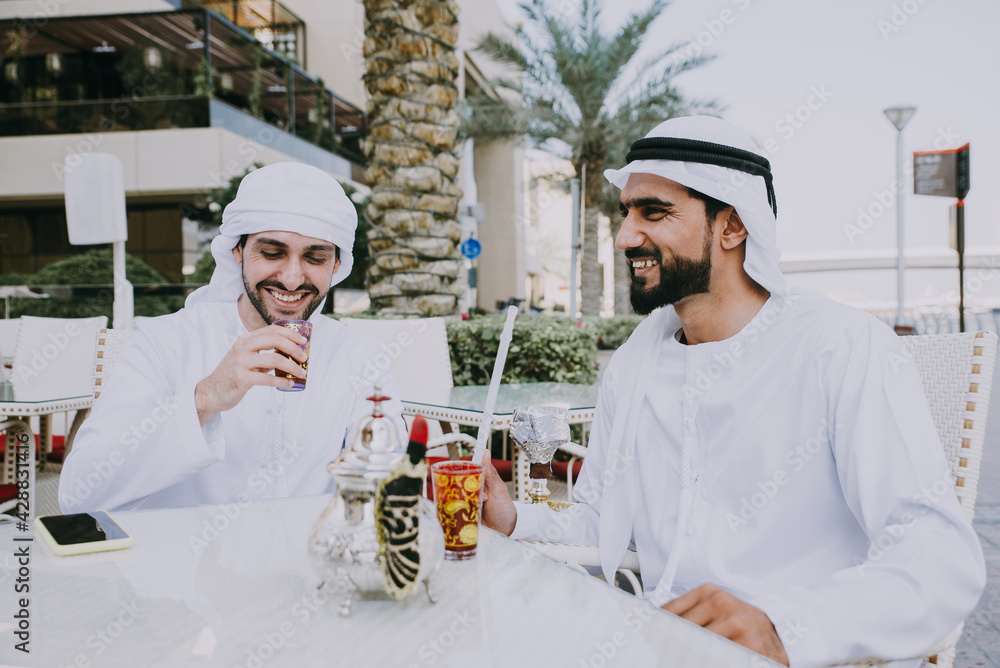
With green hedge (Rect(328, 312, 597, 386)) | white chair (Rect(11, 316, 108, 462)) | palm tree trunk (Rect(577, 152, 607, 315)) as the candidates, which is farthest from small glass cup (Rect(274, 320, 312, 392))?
palm tree trunk (Rect(577, 152, 607, 315))

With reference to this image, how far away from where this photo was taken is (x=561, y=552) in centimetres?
192

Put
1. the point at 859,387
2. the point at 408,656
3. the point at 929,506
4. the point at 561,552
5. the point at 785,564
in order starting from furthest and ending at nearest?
the point at 561,552 < the point at 785,564 < the point at 859,387 < the point at 929,506 < the point at 408,656

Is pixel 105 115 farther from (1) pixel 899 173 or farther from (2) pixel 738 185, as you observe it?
(2) pixel 738 185

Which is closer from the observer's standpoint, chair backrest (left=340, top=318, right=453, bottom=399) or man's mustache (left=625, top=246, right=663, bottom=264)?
man's mustache (left=625, top=246, right=663, bottom=264)

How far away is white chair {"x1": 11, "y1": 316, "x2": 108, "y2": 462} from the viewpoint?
4.71m

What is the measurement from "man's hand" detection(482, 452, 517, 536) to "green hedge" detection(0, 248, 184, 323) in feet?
41.0

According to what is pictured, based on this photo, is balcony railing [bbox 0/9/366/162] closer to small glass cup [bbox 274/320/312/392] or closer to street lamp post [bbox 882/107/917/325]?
street lamp post [bbox 882/107/917/325]

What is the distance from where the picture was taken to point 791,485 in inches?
64.3

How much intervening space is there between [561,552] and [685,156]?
1.10m

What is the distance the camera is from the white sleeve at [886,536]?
4.04 feet

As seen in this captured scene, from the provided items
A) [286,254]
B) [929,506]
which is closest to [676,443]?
[929,506]

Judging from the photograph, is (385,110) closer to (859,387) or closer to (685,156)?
(685,156)

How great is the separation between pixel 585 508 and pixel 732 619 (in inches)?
30.5

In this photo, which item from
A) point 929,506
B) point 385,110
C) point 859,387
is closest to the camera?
point 929,506
